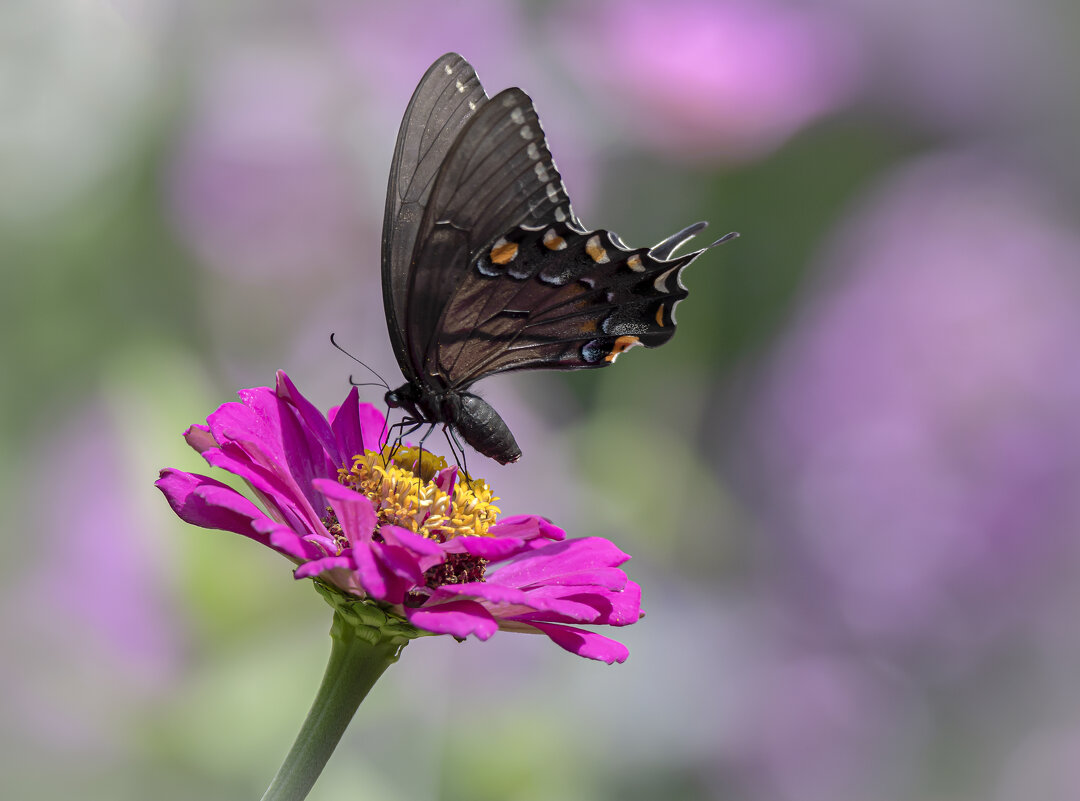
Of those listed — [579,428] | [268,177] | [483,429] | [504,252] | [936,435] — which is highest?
[936,435]

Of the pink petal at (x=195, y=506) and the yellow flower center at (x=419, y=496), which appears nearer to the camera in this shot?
the pink petal at (x=195, y=506)

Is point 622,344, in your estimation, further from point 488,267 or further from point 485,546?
point 485,546

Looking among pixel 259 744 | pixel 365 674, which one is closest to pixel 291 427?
pixel 365 674

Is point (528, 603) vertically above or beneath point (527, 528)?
beneath

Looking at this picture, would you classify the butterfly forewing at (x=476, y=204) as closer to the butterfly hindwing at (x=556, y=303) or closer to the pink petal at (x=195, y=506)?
the butterfly hindwing at (x=556, y=303)

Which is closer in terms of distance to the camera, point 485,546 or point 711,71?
point 485,546

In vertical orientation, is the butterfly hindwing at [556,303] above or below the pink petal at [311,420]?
above

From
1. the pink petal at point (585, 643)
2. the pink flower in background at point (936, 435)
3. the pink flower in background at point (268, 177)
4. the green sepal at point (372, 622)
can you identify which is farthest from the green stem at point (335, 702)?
the pink flower in background at point (936, 435)

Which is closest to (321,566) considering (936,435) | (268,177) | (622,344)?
(622,344)
